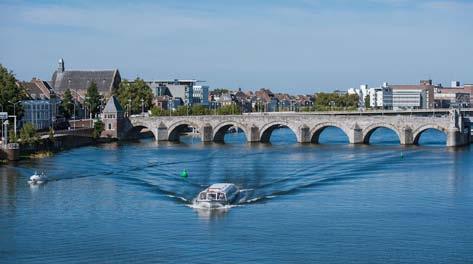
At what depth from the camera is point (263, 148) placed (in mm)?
78938

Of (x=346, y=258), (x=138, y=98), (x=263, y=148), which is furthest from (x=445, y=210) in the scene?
(x=138, y=98)

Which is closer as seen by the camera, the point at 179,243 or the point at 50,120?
the point at 179,243

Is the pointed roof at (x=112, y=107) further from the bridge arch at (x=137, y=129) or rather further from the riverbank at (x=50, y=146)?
the riverbank at (x=50, y=146)

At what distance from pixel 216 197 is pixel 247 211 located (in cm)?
206

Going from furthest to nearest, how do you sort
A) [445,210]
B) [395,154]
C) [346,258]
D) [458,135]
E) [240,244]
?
[458,135], [395,154], [445,210], [240,244], [346,258]

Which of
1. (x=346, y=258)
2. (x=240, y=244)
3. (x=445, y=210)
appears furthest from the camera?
(x=445, y=210)

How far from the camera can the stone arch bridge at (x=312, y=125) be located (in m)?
79.8

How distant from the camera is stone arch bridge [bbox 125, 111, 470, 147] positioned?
7981cm

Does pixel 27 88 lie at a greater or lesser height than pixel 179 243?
greater

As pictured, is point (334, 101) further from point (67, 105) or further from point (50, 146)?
point (50, 146)

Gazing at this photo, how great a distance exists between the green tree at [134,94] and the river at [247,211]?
3956 centimetres

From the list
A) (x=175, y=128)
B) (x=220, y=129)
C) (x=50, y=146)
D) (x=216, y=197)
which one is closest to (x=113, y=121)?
(x=175, y=128)

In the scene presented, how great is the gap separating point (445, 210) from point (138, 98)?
7088 cm

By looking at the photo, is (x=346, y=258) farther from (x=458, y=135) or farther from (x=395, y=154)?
(x=458, y=135)
